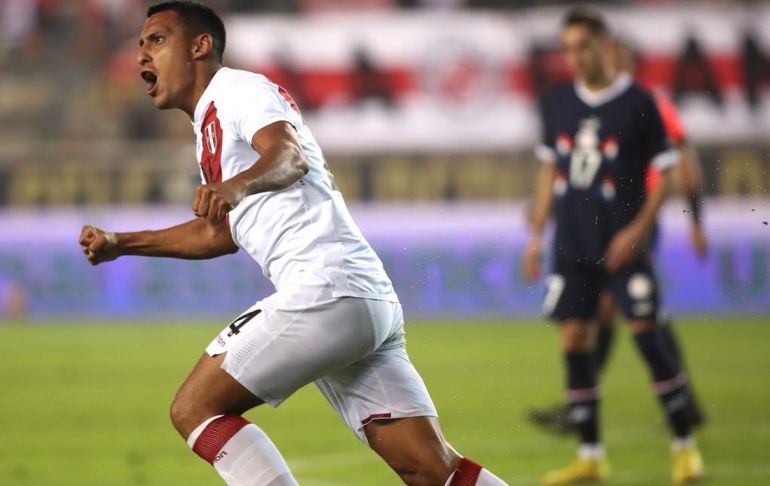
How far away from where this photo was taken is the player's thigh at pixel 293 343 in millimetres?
3746

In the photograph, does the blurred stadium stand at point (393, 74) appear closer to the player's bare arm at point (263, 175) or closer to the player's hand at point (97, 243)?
the player's hand at point (97, 243)

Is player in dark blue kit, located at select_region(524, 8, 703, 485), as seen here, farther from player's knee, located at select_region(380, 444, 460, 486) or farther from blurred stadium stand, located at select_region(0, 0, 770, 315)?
blurred stadium stand, located at select_region(0, 0, 770, 315)

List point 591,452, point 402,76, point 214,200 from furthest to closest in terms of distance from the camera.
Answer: point 402,76
point 591,452
point 214,200

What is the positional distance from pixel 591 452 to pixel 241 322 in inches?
114

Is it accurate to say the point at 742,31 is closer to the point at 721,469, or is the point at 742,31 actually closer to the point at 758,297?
the point at 758,297

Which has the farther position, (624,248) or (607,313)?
(607,313)

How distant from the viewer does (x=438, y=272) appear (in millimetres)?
17375

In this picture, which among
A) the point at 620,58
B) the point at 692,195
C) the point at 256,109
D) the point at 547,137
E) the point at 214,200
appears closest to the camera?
the point at 214,200

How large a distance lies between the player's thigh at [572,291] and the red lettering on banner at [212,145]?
9.46ft

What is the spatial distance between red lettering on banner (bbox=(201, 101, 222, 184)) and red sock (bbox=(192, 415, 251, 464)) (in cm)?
71

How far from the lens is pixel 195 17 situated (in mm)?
4027

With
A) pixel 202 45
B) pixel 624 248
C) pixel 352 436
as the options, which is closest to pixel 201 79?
pixel 202 45

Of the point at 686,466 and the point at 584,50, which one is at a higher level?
the point at 584,50

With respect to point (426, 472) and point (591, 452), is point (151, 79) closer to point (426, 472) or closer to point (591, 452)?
point (426, 472)
